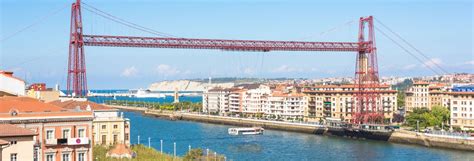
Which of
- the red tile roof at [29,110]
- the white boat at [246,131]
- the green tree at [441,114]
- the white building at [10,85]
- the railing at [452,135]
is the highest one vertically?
the white building at [10,85]

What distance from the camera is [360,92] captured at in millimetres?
32562

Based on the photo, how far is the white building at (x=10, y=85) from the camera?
16328 millimetres

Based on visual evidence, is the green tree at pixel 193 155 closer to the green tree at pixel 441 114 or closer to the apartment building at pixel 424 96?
the green tree at pixel 441 114

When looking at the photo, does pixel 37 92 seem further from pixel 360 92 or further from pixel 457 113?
pixel 457 113

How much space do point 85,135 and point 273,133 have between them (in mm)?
22697

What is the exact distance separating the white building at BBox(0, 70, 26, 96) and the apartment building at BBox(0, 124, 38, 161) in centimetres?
640

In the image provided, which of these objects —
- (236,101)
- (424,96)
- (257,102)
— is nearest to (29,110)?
(424,96)

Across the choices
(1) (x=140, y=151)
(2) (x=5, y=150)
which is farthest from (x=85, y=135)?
(1) (x=140, y=151)

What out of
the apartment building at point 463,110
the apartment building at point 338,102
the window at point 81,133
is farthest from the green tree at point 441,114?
the window at point 81,133

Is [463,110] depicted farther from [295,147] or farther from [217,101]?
[217,101]

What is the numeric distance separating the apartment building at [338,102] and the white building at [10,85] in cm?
2409

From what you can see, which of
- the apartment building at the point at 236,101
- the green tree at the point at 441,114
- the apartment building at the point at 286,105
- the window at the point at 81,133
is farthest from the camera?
the apartment building at the point at 236,101

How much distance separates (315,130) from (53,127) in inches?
921

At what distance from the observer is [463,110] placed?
30.8 meters
